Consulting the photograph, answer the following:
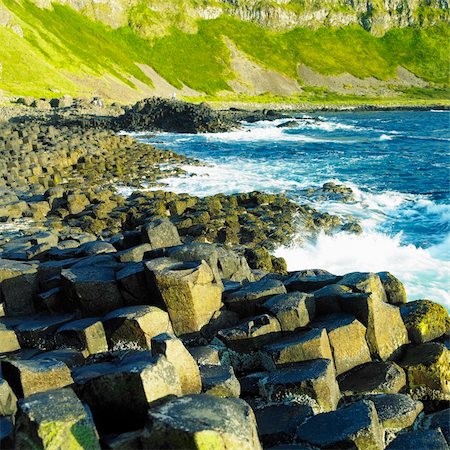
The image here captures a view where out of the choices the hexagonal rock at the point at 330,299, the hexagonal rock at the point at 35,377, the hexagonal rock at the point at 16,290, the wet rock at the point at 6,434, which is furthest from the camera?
the hexagonal rock at the point at 16,290

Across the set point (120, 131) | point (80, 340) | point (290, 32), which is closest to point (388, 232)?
point (80, 340)

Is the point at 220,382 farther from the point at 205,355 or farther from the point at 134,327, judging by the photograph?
the point at 134,327

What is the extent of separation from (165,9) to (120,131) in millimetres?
130073

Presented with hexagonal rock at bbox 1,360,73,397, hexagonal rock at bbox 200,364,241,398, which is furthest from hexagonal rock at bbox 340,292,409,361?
hexagonal rock at bbox 1,360,73,397

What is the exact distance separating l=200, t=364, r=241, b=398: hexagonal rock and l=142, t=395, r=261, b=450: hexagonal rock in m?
1.55

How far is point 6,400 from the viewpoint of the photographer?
20.6 ft

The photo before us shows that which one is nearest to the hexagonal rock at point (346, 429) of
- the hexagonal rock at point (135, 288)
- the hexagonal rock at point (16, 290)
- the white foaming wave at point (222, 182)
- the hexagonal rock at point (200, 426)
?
the hexagonal rock at point (200, 426)

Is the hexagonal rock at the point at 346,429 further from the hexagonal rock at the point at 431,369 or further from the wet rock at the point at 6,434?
the wet rock at the point at 6,434

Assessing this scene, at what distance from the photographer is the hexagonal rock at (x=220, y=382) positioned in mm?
7113

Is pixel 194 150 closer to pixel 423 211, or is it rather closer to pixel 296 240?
pixel 423 211

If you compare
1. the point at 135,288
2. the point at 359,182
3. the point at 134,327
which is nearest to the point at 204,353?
the point at 134,327

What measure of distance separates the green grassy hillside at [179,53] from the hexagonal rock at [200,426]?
84598 mm

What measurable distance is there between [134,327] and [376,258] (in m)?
13.4

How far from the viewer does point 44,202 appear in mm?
23703
